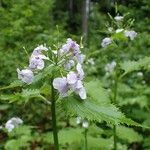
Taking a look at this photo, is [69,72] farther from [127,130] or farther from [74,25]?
[74,25]

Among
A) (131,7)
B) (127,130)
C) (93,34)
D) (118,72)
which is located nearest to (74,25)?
(93,34)

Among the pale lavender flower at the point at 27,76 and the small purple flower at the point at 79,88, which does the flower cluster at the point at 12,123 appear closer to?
the pale lavender flower at the point at 27,76

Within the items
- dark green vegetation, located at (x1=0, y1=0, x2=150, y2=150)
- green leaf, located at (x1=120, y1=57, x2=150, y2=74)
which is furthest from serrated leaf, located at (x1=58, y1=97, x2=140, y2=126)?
green leaf, located at (x1=120, y1=57, x2=150, y2=74)

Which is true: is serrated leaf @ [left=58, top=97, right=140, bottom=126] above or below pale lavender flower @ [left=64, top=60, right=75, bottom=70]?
below

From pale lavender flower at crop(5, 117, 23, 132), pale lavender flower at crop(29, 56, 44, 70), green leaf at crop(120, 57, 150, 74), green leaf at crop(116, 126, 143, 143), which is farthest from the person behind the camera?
green leaf at crop(116, 126, 143, 143)

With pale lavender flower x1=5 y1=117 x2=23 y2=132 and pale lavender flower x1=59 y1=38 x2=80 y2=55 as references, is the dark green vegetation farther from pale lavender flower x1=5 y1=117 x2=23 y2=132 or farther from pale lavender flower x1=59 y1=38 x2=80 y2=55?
pale lavender flower x1=5 y1=117 x2=23 y2=132

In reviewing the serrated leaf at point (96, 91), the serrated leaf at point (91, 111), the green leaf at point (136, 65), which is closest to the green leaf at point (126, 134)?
the green leaf at point (136, 65)

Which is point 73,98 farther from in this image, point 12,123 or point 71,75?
point 12,123
